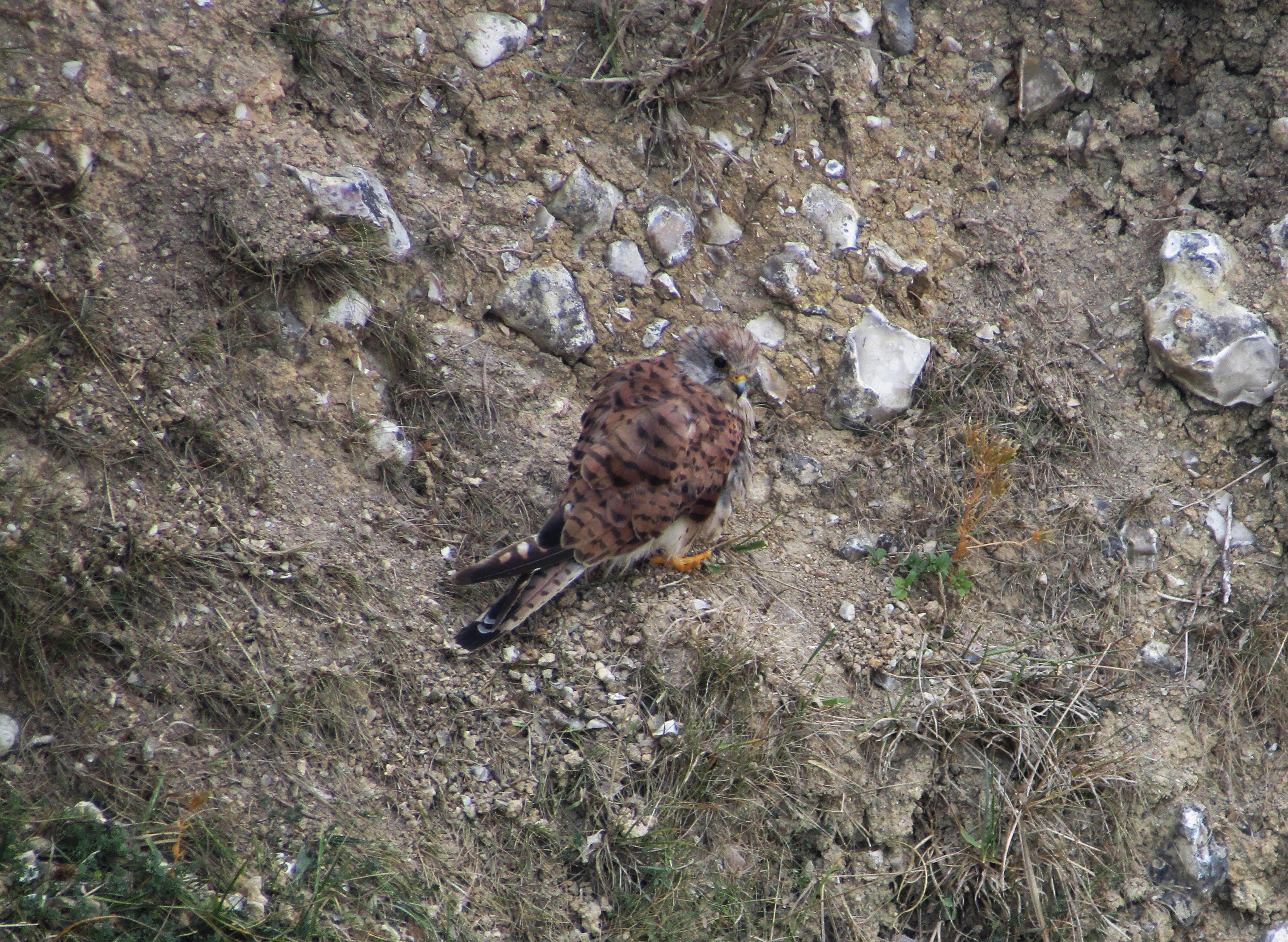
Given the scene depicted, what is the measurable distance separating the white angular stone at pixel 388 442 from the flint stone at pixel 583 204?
3.71 ft

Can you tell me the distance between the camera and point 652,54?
12.7 ft

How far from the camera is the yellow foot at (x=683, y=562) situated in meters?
3.41

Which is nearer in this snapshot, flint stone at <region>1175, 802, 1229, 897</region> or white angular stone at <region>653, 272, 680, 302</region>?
flint stone at <region>1175, 802, 1229, 897</region>

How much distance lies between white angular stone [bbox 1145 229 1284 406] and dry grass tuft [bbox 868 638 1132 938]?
1.29 meters

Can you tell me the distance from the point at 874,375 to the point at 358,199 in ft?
7.03

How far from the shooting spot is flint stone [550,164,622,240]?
3762mm

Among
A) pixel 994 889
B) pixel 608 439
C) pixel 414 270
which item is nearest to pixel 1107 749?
pixel 994 889

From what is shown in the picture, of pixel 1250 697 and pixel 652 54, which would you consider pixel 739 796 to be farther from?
pixel 652 54

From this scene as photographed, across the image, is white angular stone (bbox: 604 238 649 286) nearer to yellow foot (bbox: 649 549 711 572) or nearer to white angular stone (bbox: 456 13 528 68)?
white angular stone (bbox: 456 13 528 68)

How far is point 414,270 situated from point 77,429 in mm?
1288

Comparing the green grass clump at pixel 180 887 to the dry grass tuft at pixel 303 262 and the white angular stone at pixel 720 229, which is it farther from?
the white angular stone at pixel 720 229

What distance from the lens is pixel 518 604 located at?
9.96 ft

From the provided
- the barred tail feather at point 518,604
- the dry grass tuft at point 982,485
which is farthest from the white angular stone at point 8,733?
the dry grass tuft at point 982,485

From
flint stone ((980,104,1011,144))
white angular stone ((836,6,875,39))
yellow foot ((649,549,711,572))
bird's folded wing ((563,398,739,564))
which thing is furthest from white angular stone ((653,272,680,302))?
flint stone ((980,104,1011,144))
